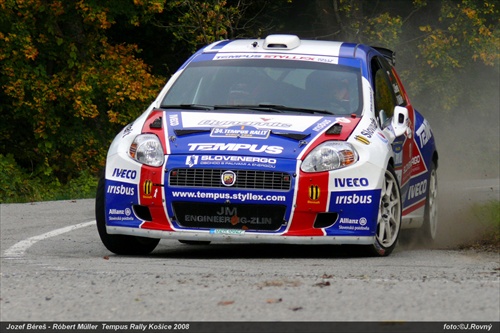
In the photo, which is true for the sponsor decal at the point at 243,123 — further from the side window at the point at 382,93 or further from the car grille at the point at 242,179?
the side window at the point at 382,93

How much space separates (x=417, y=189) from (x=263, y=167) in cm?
240

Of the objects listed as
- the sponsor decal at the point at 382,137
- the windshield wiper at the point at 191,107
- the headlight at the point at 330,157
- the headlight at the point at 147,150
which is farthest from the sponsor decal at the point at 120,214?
the sponsor decal at the point at 382,137

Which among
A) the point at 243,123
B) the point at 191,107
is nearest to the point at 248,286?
the point at 243,123

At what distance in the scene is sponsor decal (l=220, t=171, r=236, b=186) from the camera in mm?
9172

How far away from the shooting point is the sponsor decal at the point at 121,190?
947cm

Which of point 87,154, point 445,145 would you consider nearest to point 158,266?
point 87,154

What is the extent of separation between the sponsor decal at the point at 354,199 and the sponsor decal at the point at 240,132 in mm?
708

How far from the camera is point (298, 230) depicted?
9250mm

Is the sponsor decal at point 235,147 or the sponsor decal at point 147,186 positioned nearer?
the sponsor decal at point 235,147

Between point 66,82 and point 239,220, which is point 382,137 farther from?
point 66,82

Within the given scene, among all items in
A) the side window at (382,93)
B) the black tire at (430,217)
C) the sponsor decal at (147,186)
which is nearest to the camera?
the sponsor decal at (147,186)

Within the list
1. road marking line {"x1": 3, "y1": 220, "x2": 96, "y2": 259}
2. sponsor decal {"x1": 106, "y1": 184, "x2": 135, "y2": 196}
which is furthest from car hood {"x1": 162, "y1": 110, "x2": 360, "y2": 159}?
road marking line {"x1": 3, "y1": 220, "x2": 96, "y2": 259}

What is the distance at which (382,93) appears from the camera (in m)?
10.9
